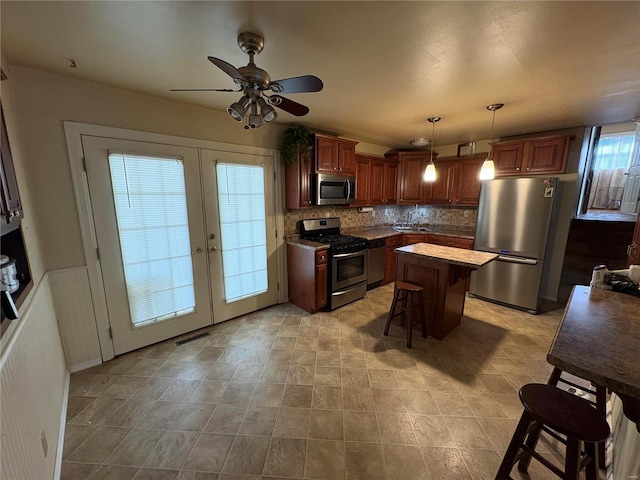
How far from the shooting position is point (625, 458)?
47.1 inches

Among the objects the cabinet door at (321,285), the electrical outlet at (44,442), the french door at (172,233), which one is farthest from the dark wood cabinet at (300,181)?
the electrical outlet at (44,442)

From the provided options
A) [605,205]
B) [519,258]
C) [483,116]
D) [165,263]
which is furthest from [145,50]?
[605,205]

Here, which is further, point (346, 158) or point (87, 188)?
point (346, 158)

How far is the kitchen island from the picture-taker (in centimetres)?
269

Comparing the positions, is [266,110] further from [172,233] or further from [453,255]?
[453,255]

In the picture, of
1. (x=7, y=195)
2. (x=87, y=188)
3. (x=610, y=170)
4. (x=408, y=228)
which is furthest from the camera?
(x=610, y=170)

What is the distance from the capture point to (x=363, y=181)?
14.5ft

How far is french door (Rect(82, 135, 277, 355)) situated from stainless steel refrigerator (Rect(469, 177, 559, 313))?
3092mm

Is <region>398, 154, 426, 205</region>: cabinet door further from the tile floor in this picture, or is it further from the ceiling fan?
the ceiling fan

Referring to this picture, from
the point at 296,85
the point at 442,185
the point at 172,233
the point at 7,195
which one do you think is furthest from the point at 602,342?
the point at 442,185

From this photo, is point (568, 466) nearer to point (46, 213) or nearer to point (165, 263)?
point (165, 263)

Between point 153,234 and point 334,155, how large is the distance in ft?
8.06

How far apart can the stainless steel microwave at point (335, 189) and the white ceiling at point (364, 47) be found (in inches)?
44.3

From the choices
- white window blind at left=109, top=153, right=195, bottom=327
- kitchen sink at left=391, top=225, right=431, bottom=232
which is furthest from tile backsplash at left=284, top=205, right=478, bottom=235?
white window blind at left=109, top=153, right=195, bottom=327
